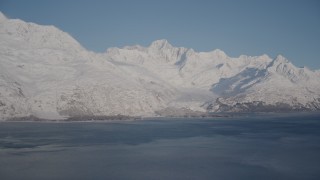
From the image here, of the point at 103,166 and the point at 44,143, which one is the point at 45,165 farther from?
the point at 44,143

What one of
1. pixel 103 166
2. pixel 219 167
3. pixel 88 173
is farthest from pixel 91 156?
pixel 219 167

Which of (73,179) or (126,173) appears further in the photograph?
(126,173)

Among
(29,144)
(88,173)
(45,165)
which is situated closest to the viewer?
(88,173)

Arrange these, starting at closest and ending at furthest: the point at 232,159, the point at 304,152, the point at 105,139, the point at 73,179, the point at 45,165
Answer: the point at 73,179
the point at 45,165
the point at 232,159
the point at 304,152
the point at 105,139

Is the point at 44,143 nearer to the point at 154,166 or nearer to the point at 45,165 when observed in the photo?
the point at 45,165

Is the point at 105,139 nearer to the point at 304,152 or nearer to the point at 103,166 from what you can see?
the point at 103,166

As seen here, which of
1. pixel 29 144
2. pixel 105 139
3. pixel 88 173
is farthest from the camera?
pixel 105 139

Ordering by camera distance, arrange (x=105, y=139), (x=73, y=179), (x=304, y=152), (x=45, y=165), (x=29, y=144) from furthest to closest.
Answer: (x=105, y=139), (x=29, y=144), (x=304, y=152), (x=45, y=165), (x=73, y=179)

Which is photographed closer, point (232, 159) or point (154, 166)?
point (154, 166)

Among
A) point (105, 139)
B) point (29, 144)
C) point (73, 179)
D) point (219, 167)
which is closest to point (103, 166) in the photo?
point (73, 179)
